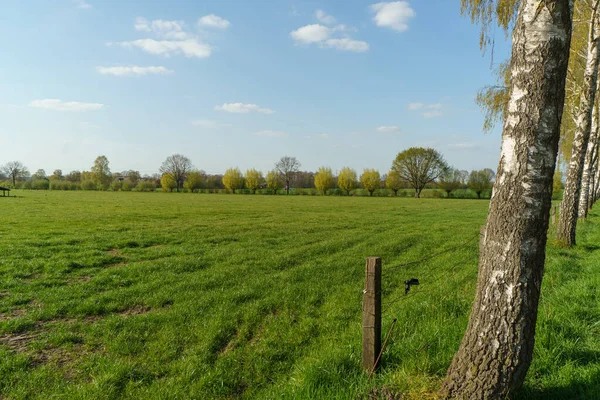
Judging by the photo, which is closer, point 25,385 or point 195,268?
point 25,385

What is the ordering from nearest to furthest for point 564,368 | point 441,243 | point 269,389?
1. point 564,368
2. point 269,389
3. point 441,243

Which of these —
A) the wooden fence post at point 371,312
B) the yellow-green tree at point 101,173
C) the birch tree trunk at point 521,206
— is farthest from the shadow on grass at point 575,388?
the yellow-green tree at point 101,173

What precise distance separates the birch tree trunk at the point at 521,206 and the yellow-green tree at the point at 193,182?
108671mm

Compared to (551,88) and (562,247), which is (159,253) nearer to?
(551,88)

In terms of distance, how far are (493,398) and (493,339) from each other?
533 millimetres

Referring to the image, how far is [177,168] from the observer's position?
114 m

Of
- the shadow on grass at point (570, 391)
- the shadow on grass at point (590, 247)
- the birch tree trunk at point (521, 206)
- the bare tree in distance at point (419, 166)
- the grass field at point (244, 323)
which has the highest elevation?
the bare tree in distance at point (419, 166)

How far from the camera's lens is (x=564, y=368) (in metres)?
4.02

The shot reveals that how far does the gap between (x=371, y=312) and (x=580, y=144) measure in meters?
12.6

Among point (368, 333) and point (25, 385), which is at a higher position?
point (368, 333)

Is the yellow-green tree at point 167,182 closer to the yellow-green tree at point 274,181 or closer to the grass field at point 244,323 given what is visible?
the yellow-green tree at point 274,181

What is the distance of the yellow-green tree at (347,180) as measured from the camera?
10681 centimetres

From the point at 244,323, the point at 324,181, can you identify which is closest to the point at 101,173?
the point at 324,181

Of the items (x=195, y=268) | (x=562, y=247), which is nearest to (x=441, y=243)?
(x=562, y=247)
